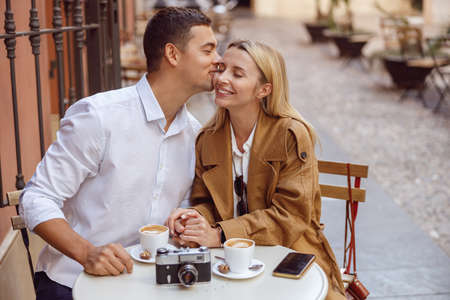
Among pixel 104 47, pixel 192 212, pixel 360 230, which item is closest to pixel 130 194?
pixel 192 212

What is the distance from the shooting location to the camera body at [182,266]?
76.2 inches

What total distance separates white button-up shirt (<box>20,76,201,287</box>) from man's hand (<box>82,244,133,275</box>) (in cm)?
35

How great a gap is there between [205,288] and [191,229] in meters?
0.40

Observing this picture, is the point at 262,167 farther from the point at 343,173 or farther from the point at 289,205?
the point at 343,173

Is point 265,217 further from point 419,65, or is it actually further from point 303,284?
point 419,65

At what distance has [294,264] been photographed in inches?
83.4

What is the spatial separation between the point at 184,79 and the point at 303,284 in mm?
1011

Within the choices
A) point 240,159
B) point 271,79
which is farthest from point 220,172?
point 271,79

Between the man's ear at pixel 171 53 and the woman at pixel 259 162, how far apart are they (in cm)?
19

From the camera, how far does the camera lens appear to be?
1933 mm

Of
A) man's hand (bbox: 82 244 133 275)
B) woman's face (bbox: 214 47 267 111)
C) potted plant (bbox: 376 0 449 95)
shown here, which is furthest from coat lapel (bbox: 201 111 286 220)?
potted plant (bbox: 376 0 449 95)

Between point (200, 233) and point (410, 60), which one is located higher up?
point (200, 233)

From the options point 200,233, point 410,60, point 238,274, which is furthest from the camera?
point 410,60

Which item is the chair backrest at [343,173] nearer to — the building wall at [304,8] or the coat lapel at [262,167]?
the coat lapel at [262,167]
